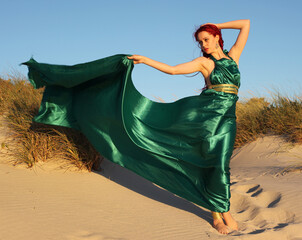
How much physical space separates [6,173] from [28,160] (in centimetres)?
36

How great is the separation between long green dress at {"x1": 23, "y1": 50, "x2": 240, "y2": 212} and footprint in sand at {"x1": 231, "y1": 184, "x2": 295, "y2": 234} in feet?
1.59

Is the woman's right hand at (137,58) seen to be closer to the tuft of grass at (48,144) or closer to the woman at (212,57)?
the woman at (212,57)

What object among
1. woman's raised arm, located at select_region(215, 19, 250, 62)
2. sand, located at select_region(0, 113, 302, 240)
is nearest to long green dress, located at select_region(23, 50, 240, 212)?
woman's raised arm, located at select_region(215, 19, 250, 62)

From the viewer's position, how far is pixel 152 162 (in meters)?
3.93

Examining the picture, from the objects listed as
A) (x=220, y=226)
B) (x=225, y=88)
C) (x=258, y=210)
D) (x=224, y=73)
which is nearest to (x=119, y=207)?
(x=220, y=226)

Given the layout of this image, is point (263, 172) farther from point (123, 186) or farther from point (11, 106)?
point (11, 106)

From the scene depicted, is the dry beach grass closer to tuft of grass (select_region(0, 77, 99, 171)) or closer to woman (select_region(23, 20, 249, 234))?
tuft of grass (select_region(0, 77, 99, 171))

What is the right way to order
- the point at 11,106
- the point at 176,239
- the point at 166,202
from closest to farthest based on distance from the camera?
1. the point at 176,239
2. the point at 166,202
3. the point at 11,106

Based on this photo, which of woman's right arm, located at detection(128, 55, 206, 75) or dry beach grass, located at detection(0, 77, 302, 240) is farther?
woman's right arm, located at detection(128, 55, 206, 75)

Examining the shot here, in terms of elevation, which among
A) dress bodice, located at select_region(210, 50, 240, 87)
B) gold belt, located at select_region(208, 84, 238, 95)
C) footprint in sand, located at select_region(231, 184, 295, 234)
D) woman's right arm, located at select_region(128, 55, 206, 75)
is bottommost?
footprint in sand, located at select_region(231, 184, 295, 234)

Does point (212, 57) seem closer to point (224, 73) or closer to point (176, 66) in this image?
point (224, 73)

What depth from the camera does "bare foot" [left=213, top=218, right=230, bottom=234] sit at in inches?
132

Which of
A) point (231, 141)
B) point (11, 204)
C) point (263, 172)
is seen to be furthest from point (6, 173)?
point (263, 172)

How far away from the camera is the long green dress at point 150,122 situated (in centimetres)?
353
